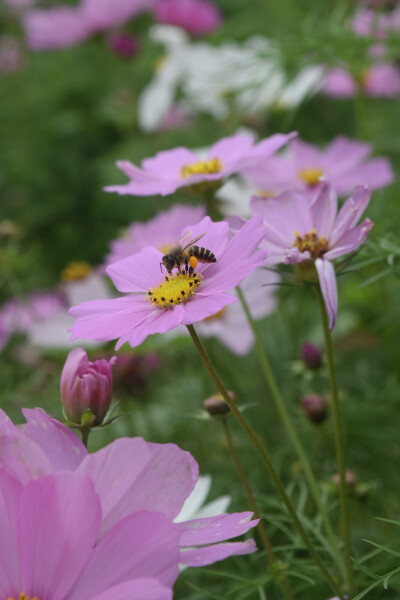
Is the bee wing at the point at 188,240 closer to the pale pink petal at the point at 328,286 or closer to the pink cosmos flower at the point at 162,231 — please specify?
the pale pink petal at the point at 328,286

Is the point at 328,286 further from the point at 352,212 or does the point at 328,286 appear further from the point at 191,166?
the point at 191,166

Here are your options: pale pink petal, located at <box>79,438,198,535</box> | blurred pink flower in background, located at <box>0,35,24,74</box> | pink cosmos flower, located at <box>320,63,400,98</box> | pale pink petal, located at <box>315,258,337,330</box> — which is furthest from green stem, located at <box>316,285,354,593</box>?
blurred pink flower in background, located at <box>0,35,24,74</box>

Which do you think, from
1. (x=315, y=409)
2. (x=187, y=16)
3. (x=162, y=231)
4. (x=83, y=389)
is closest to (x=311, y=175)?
(x=162, y=231)

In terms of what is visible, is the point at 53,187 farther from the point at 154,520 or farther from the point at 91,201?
the point at 154,520

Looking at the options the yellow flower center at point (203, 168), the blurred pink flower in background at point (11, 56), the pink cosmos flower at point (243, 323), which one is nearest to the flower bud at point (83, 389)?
the yellow flower center at point (203, 168)

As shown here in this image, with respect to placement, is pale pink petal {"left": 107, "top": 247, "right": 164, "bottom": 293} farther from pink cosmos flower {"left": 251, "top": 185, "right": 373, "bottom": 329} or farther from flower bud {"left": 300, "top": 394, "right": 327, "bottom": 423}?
flower bud {"left": 300, "top": 394, "right": 327, "bottom": 423}
